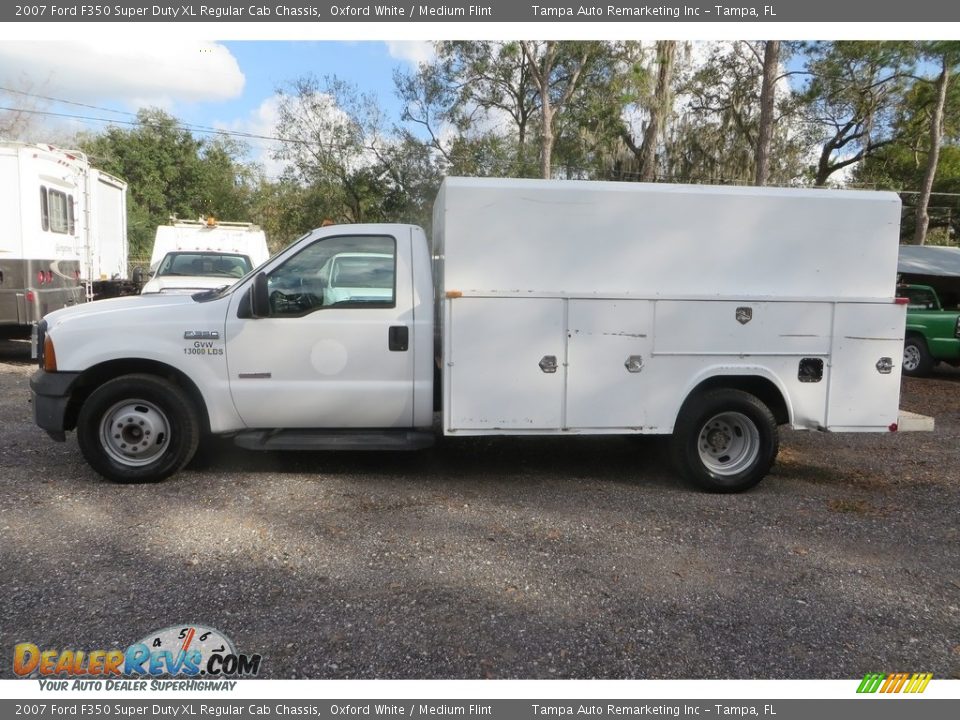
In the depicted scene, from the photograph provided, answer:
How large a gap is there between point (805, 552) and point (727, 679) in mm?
1688

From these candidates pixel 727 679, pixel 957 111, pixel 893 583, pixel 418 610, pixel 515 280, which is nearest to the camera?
pixel 727 679

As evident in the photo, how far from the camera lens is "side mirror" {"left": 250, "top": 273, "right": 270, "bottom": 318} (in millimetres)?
5309

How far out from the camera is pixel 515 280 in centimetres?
524

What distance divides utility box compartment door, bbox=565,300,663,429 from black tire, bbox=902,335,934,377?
30.6 ft

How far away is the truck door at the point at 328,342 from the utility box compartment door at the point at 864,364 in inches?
125

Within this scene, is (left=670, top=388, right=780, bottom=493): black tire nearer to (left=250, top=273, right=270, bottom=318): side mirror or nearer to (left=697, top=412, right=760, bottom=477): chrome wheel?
(left=697, top=412, right=760, bottom=477): chrome wheel

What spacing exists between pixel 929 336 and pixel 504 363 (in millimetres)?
10304

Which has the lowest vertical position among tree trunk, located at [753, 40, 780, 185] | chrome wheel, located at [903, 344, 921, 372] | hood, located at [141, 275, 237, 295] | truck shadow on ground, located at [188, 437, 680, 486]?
truck shadow on ground, located at [188, 437, 680, 486]

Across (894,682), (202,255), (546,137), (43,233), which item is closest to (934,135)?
(546,137)

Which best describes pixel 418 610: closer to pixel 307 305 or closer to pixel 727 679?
pixel 727 679

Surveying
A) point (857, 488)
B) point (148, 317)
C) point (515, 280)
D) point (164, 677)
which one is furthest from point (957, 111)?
point (164, 677)

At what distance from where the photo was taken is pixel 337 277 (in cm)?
554

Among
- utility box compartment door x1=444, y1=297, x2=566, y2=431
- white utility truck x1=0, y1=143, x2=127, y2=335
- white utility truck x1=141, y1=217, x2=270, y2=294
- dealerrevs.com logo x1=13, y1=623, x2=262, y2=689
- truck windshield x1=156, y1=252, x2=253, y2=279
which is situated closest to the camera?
dealerrevs.com logo x1=13, y1=623, x2=262, y2=689

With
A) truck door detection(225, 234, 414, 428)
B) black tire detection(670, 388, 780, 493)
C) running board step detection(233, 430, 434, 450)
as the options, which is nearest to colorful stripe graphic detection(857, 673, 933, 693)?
black tire detection(670, 388, 780, 493)
